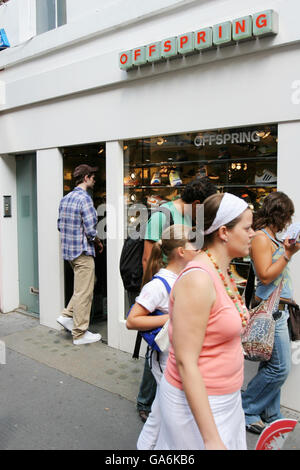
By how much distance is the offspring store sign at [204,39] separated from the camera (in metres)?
3.94

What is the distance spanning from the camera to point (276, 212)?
11.3 feet

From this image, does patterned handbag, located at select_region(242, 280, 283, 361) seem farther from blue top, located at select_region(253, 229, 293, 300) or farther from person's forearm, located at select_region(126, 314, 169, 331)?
person's forearm, located at select_region(126, 314, 169, 331)

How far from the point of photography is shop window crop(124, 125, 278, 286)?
4.43 meters

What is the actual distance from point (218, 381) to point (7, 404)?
2.94 metres

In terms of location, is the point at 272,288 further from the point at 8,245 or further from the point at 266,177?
the point at 8,245

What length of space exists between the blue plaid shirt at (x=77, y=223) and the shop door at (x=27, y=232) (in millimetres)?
1610

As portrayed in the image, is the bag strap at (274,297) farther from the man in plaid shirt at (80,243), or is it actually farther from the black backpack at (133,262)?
the man in plaid shirt at (80,243)

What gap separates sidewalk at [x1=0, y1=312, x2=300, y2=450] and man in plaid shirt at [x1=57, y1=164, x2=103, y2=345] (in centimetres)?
29

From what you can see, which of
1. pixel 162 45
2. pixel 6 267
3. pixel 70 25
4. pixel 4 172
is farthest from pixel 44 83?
pixel 6 267

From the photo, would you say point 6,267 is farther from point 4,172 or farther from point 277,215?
point 277,215

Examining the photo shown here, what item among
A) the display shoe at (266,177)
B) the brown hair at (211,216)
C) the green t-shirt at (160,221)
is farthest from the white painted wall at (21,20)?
the brown hair at (211,216)

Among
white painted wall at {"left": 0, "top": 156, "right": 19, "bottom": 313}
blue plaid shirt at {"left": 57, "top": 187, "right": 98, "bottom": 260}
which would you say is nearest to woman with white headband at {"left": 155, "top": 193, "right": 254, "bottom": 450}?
blue plaid shirt at {"left": 57, "top": 187, "right": 98, "bottom": 260}

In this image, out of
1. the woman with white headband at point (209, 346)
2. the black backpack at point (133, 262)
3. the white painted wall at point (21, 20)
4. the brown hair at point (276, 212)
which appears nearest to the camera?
the woman with white headband at point (209, 346)

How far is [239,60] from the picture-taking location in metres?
4.29
